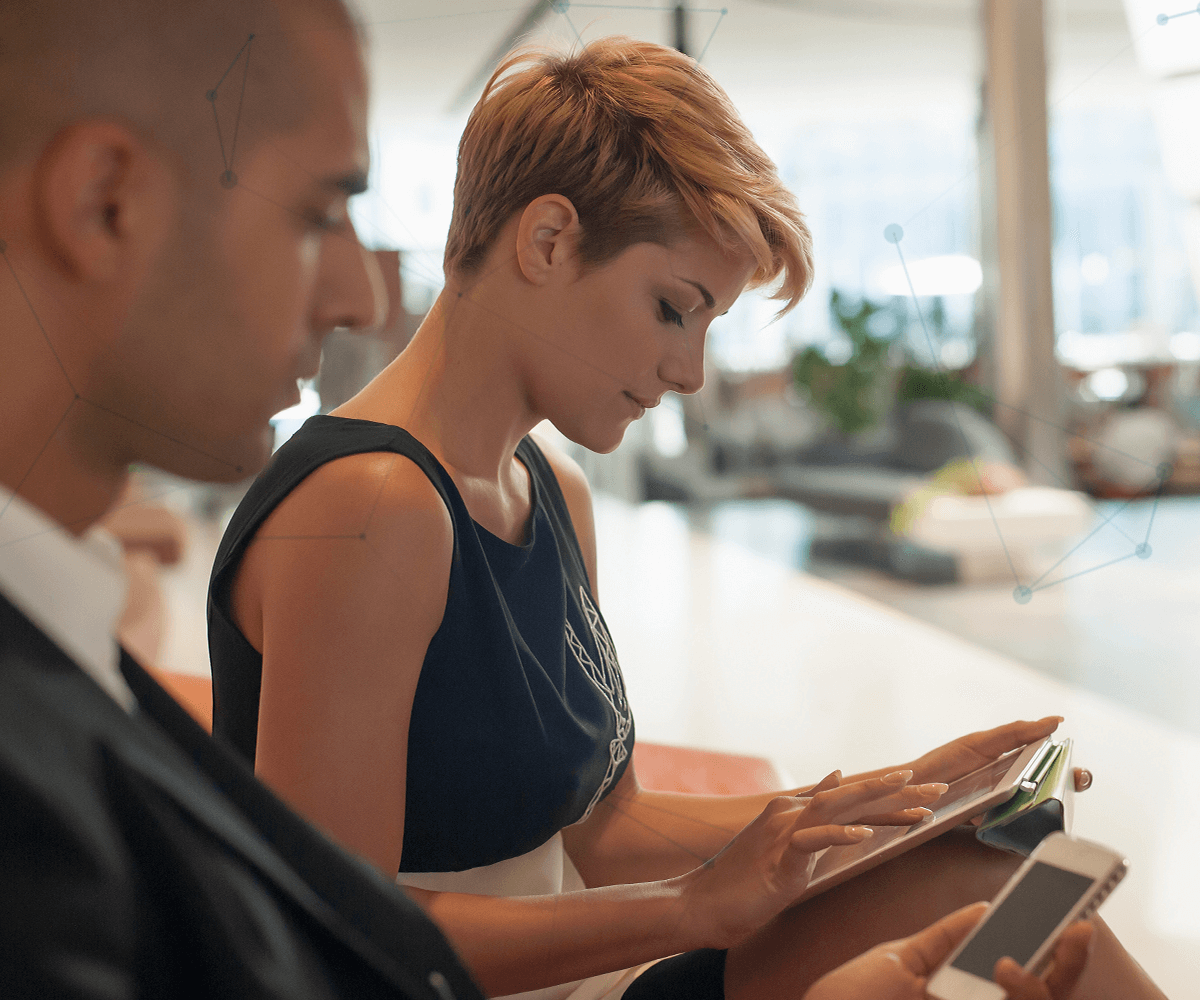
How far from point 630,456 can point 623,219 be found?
12.4ft

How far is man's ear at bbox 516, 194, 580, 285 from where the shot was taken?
0.41 m

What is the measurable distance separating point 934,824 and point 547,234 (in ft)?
0.96

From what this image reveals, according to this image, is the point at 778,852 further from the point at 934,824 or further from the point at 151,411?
the point at 151,411

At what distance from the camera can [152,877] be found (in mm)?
215

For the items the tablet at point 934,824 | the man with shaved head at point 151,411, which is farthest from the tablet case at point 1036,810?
the man with shaved head at point 151,411

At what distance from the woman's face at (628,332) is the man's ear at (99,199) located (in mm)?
199

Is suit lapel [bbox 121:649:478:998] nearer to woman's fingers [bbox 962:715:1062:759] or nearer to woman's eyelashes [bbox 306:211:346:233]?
woman's eyelashes [bbox 306:211:346:233]

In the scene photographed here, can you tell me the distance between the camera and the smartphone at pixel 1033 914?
320mm

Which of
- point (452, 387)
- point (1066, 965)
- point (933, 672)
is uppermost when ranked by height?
point (452, 387)

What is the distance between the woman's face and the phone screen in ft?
0.78

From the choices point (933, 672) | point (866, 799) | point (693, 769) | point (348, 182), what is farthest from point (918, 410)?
point (348, 182)

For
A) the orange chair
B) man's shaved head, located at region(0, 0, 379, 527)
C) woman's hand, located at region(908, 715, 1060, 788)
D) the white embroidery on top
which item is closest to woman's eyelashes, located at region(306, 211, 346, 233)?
man's shaved head, located at region(0, 0, 379, 527)

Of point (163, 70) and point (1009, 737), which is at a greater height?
point (163, 70)

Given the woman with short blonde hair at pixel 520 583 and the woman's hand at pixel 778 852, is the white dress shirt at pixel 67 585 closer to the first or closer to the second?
the woman with short blonde hair at pixel 520 583
